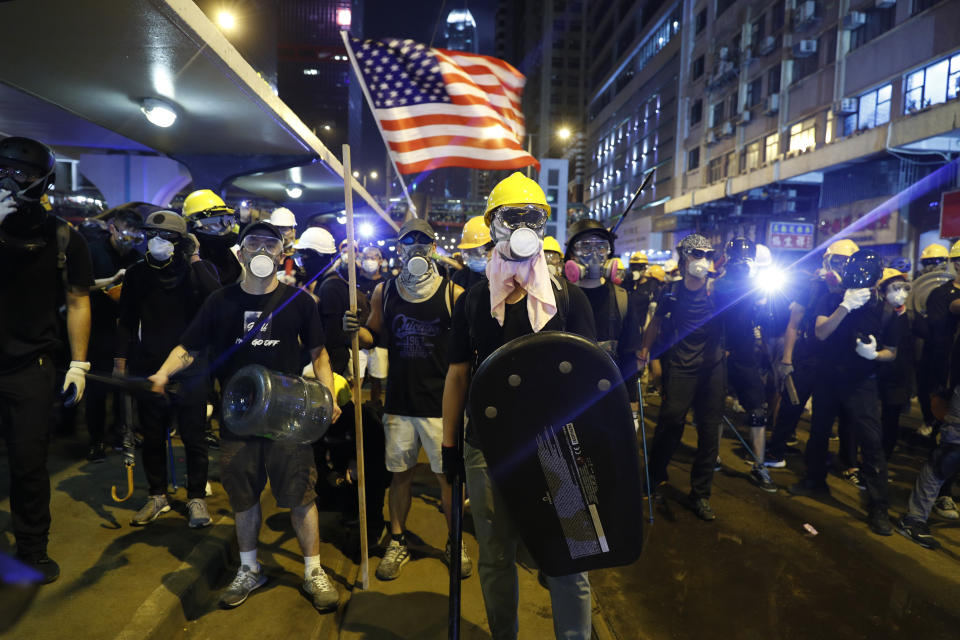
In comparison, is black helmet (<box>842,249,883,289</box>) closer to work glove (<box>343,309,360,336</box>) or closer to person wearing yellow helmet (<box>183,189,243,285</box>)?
work glove (<box>343,309,360,336</box>)

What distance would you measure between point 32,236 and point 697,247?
16.2 ft

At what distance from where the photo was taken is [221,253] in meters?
5.39

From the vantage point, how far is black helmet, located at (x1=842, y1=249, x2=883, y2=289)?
5184 millimetres

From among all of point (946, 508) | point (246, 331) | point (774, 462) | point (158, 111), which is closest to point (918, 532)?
point (946, 508)

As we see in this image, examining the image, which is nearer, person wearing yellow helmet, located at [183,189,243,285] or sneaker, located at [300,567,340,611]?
sneaker, located at [300,567,340,611]

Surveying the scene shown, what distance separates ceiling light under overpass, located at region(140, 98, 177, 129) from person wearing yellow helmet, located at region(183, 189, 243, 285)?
173 centimetres

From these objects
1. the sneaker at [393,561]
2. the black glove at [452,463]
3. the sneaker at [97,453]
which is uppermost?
the black glove at [452,463]

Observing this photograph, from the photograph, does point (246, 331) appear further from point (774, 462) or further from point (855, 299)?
point (774, 462)

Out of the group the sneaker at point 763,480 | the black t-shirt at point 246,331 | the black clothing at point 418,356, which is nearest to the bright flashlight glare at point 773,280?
the sneaker at point 763,480

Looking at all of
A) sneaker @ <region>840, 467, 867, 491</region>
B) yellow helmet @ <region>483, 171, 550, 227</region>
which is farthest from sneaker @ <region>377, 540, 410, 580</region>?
sneaker @ <region>840, 467, 867, 491</region>

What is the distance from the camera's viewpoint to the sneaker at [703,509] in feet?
16.7

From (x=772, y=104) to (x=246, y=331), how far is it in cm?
3219

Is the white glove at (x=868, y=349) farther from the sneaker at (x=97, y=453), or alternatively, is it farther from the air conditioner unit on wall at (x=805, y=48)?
the air conditioner unit on wall at (x=805, y=48)

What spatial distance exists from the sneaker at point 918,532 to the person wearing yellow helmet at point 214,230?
6277 millimetres
